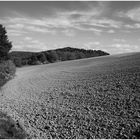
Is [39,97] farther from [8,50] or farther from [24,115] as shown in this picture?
[8,50]

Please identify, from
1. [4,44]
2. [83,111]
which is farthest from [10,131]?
[4,44]

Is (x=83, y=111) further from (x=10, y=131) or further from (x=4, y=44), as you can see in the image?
(x=4, y=44)

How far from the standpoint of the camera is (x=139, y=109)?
9328mm

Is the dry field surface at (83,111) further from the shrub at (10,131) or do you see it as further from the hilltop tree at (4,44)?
the hilltop tree at (4,44)

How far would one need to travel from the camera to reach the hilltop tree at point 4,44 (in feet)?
111

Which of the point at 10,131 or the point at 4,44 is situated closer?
the point at 10,131

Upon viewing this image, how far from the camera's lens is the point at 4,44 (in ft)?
114

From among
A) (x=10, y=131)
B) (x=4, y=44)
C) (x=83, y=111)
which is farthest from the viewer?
(x=4, y=44)

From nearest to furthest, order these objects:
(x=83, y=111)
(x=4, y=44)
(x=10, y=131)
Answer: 1. (x=10, y=131)
2. (x=83, y=111)
3. (x=4, y=44)

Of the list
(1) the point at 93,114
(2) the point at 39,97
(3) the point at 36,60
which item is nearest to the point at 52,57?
(3) the point at 36,60

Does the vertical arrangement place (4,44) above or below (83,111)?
above

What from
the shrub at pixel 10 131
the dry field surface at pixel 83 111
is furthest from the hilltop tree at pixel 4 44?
the shrub at pixel 10 131

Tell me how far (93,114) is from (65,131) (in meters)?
2.30

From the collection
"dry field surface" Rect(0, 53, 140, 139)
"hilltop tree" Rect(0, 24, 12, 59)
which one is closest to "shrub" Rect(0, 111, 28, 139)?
"dry field surface" Rect(0, 53, 140, 139)
